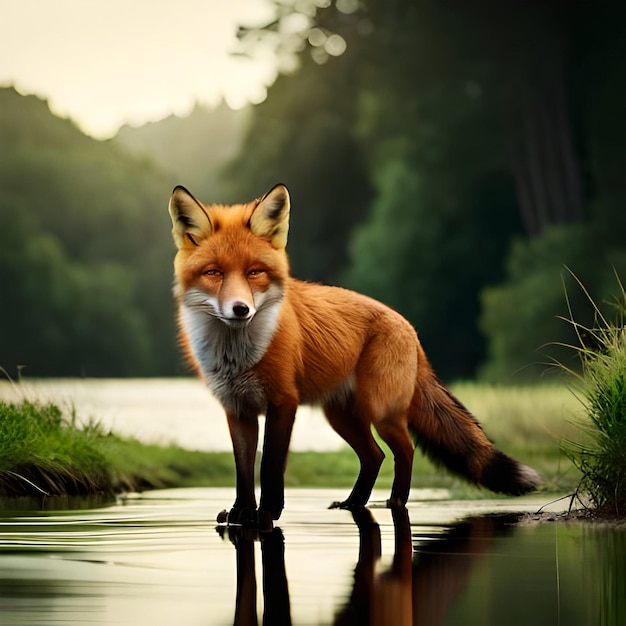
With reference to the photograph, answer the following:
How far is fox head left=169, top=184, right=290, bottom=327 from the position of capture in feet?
15.5

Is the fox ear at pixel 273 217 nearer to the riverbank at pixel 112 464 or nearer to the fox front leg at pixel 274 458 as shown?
the fox front leg at pixel 274 458

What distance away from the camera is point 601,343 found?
5.31 m

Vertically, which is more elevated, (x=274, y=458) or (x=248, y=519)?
(x=274, y=458)

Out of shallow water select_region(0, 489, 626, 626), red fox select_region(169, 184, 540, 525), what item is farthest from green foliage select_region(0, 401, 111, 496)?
red fox select_region(169, 184, 540, 525)

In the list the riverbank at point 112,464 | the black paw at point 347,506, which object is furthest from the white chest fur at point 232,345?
the riverbank at point 112,464

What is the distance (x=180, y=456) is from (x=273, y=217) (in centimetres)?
410

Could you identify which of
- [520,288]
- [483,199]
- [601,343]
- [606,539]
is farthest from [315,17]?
[606,539]

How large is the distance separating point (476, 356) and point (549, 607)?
10.9 m

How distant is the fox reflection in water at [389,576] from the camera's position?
112 inches

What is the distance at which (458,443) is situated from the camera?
5.97m

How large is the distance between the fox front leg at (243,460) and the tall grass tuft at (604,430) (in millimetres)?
1468

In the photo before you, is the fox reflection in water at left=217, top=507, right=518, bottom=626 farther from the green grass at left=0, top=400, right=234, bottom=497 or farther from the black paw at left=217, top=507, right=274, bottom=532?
the green grass at left=0, top=400, right=234, bottom=497

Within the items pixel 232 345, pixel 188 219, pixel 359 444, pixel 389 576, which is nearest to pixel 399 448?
pixel 359 444

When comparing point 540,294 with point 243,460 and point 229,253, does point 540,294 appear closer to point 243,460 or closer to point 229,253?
point 243,460
